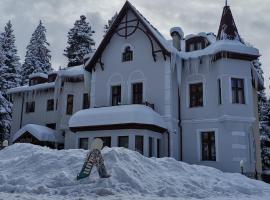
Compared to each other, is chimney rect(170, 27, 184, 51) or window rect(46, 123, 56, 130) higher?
chimney rect(170, 27, 184, 51)

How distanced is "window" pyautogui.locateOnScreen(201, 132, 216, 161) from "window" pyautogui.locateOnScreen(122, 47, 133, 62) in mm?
7322

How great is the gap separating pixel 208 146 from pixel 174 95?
12.9 feet

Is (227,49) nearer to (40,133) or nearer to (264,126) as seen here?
(264,126)

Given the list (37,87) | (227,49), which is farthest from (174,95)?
(37,87)

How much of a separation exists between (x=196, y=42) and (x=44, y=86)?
50.8ft

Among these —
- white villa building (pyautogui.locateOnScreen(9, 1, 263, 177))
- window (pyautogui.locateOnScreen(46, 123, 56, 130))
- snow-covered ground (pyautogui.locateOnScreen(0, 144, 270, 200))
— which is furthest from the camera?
window (pyautogui.locateOnScreen(46, 123, 56, 130))

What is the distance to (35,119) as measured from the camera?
31.5 metres

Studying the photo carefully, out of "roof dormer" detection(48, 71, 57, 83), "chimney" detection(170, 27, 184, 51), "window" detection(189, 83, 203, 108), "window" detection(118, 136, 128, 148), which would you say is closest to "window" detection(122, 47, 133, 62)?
"chimney" detection(170, 27, 184, 51)

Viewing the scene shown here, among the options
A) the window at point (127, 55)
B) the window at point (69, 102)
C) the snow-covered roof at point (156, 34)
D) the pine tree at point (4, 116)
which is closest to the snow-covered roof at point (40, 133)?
the window at point (69, 102)

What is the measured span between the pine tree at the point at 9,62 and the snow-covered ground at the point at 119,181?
2569 cm

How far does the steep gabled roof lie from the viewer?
2203cm

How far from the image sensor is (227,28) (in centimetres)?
2228

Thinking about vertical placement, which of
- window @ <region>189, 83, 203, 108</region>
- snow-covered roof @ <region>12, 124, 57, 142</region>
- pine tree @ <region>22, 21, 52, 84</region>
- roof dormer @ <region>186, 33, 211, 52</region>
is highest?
pine tree @ <region>22, 21, 52, 84</region>

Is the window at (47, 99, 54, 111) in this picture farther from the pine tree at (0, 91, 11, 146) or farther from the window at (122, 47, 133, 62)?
the window at (122, 47, 133, 62)
